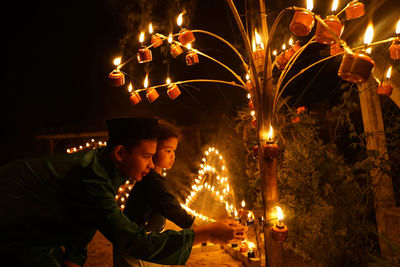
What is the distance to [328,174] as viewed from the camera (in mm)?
4320

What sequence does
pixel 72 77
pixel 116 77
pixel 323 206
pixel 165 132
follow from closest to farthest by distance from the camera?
pixel 165 132
pixel 116 77
pixel 323 206
pixel 72 77

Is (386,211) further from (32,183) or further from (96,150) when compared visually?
(32,183)

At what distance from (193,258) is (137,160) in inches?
148

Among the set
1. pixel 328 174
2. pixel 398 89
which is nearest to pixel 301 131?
pixel 328 174

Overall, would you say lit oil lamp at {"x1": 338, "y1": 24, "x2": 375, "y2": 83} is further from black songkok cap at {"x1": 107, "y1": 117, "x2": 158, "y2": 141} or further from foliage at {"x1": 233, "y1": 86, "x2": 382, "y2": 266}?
foliage at {"x1": 233, "y1": 86, "x2": 382, "y2": 266}

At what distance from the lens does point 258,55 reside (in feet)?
8.59

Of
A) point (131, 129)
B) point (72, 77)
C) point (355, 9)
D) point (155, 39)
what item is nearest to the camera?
point (131, 129)

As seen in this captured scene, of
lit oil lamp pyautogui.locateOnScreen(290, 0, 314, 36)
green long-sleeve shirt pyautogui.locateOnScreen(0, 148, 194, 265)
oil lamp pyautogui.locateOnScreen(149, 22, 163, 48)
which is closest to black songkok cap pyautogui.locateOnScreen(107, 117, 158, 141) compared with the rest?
green long-sleeve shirt pyautogui.locateOnScreen(0, 148, 194, 265)

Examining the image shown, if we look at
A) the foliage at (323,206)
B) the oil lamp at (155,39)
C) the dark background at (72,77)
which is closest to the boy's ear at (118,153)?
the oil lamp at (155,39)

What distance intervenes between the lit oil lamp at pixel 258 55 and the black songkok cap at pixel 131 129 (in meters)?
1.25

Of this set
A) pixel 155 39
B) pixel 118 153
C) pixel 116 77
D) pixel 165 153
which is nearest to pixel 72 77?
pixel 116 77

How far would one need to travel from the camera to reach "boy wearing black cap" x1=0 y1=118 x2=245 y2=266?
1.63 meters

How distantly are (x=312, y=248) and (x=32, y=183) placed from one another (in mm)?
3462

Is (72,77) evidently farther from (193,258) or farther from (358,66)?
(358,66)
